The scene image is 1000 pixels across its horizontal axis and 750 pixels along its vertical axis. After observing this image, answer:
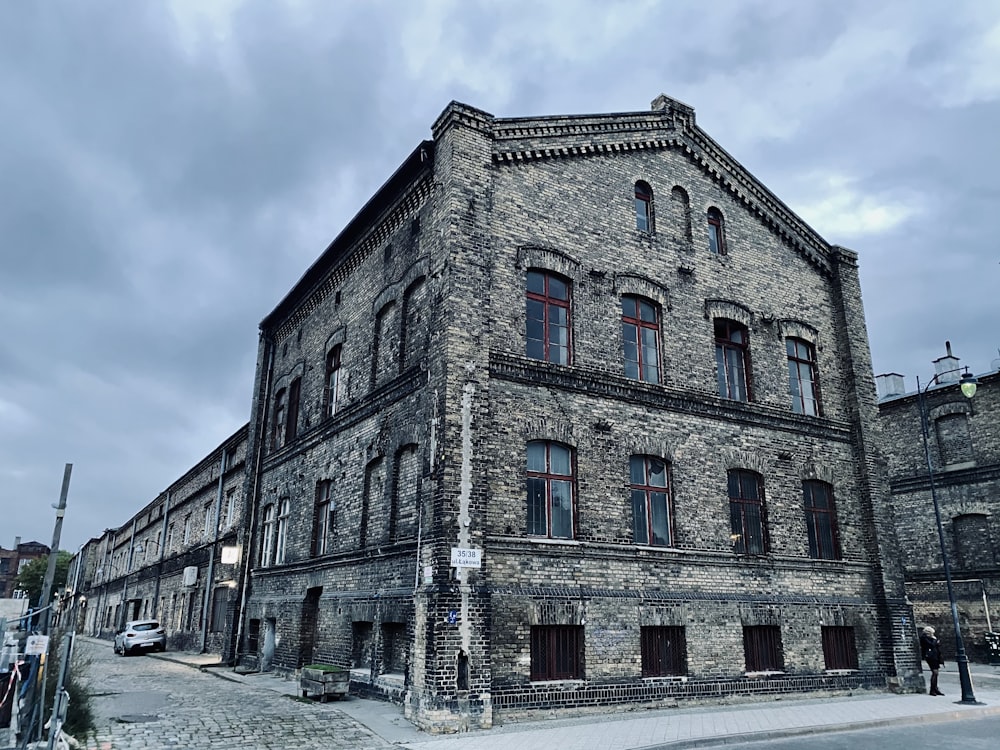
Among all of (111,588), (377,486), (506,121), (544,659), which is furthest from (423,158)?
(111,588)

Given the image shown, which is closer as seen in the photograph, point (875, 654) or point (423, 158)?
point (423, 158)

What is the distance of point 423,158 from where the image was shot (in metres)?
15.5

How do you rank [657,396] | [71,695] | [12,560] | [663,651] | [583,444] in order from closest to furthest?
[71,695] → [663,651] → [583,444] → [657,396] → [12,560]

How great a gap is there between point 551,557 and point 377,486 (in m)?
4.50

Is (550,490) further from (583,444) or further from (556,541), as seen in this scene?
(583,444)

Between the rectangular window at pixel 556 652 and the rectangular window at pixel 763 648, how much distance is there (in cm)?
429

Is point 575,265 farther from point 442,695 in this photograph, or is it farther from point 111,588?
point 111,588

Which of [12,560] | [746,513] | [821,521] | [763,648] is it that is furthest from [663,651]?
[12,560]

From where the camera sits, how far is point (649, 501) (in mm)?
15297

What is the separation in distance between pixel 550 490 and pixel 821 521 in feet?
25.8

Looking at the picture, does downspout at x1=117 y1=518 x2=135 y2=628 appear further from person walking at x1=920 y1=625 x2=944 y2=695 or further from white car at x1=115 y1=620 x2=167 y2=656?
person walking at x1=920 y1=625 x2=944 y2=695

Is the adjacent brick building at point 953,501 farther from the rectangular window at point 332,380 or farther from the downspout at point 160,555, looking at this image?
the downspout at point 160,555

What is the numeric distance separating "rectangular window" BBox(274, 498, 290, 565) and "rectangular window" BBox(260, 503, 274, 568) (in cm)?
30

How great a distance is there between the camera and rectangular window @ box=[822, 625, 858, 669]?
54.7 feet
